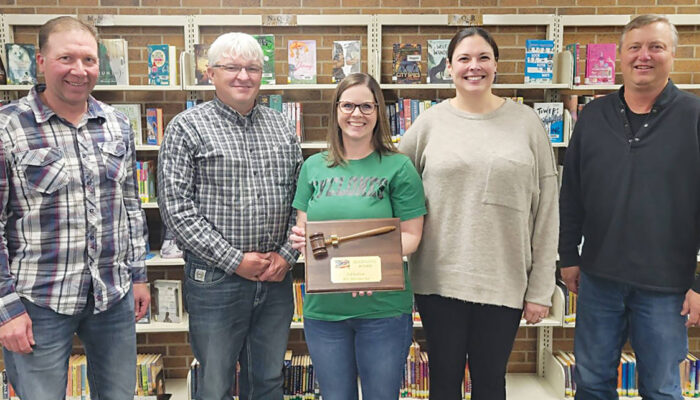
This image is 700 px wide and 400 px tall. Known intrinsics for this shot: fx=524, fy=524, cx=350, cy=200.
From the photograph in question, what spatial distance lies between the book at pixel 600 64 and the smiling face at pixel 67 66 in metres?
2.81

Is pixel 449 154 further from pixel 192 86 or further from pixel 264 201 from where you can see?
pixel 192 86

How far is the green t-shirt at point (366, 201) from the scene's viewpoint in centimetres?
183

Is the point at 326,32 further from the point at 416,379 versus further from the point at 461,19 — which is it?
the point at 416,379

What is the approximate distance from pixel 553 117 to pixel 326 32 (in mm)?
1556

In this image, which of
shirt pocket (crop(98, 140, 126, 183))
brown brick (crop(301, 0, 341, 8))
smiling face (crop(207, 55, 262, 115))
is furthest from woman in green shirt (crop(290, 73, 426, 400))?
brown brick (crop(301, 0, 341, 8))

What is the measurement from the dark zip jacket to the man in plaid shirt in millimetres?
1824

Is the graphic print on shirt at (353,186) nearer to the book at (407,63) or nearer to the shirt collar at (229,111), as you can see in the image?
the shirt collar at (229,111)

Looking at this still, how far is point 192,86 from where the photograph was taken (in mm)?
3137

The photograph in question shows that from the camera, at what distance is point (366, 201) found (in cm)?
184

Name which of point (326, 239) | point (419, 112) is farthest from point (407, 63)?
point (326, 239)

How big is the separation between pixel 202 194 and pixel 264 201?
235 mm

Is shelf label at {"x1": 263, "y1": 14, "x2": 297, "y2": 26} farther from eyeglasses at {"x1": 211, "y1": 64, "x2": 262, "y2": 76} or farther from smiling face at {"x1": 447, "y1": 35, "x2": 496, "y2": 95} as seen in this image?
smiling face at {"x1": 447, "y1": 35, "x2": 496, "y2": 95}

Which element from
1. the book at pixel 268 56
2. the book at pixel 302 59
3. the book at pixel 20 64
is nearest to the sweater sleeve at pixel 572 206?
the book at pixel 302 59

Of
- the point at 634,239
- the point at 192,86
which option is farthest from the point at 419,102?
the point at 634,239
